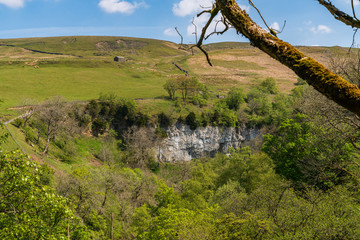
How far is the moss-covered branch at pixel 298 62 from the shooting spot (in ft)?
10.6

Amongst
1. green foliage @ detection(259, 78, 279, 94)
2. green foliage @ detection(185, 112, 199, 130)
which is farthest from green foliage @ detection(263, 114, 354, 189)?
green foliage @ detection(259, 78, 279, 94)

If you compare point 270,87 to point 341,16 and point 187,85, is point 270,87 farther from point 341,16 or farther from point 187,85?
point 341,16

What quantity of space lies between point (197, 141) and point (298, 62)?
2594 inches

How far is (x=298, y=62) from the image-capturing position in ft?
11.6

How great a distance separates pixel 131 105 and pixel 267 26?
61535 millimetres

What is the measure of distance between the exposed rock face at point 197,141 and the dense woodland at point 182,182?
2.09 m

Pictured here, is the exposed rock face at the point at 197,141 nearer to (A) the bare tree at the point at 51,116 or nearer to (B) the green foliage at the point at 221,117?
(B) the green foliage at the point at 221,117

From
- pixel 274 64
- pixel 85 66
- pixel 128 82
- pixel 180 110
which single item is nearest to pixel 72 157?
pixel 180 110

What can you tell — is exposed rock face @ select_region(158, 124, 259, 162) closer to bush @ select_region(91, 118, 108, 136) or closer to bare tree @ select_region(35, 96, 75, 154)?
bush @ select_region(91, 118, 108, 136)

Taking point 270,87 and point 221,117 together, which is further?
point 270,87

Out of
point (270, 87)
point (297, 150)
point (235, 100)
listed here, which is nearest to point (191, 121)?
point (235, 100)

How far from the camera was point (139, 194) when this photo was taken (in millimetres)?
36719

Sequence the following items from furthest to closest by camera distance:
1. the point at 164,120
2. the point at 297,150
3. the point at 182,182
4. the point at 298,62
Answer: the point at 164,120 → the point at 182,182 → the point at 297,150 → the point at 298,62

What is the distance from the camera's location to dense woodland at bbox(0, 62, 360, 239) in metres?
8.72
